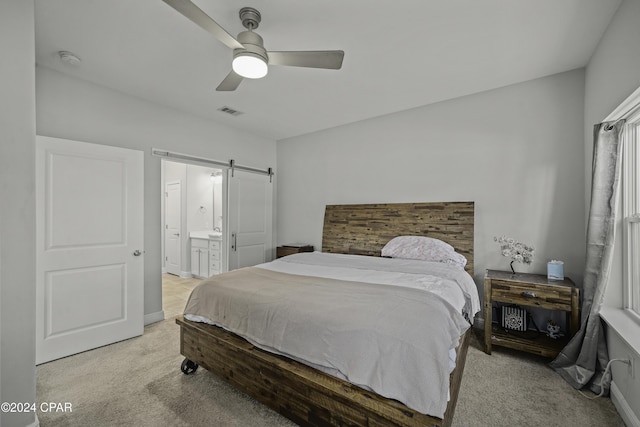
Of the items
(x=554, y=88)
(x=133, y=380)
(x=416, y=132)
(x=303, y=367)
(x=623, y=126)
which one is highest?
(x=554, y=88)

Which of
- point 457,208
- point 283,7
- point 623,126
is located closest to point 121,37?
point 283,7

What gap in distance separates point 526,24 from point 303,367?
112 inches

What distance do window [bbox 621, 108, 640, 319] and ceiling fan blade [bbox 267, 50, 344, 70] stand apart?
210cm

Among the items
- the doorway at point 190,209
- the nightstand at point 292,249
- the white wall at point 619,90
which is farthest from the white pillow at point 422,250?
the doorway at point 190,209

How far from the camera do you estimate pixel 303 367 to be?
5.29 ft

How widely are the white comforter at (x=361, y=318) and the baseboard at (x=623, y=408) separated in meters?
0.94

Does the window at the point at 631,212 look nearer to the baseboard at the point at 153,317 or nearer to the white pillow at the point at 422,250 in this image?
the white pillow at the point at 422,250

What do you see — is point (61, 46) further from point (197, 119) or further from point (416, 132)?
point (416, 132)

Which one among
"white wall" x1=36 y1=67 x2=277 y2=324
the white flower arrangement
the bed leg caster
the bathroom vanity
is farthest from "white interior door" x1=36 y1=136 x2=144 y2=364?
the white flower arrangement

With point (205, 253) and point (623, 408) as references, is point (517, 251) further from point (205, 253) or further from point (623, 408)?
point (205, 253)

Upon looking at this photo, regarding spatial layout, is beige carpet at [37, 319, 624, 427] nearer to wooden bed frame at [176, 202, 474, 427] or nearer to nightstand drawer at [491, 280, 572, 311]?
wooden bed frame at [176, 202, 474, 427]

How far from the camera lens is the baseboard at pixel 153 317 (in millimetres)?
3371

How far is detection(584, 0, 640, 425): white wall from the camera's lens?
1.69 m

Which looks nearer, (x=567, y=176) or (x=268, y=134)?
(x=567, y=176)
